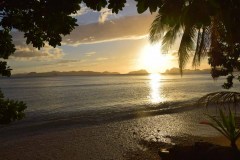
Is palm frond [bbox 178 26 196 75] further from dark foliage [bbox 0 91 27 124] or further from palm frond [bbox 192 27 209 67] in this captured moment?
dark foliage [bbox 0 91 27 124]

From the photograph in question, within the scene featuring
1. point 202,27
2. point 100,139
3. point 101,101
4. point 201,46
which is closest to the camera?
point 202,27

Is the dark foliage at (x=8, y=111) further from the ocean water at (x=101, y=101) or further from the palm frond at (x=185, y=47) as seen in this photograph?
the ocean water at (x=101, y=101)

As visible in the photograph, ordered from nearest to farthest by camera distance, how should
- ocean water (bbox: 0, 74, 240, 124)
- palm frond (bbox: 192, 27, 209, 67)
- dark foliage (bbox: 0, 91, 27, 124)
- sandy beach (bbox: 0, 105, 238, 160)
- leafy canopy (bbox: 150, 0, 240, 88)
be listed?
1. leafy canopy (bbox: 150, 0, 240, 88)
2. dark foliage (bbox: 0, 91, 27, 124)
3. palm frond (bbox: 192, 27, 209, 67)
4. sandy beach (bbox: 0, 105, 238, 160)
5. ocean water (bbox: 0, 74, 240, 124)

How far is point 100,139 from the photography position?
1766 cm

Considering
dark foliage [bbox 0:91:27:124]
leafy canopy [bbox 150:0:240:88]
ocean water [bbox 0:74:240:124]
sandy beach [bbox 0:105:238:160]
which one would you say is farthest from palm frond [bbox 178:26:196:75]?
ocean water [bbox 0:74:240:124]

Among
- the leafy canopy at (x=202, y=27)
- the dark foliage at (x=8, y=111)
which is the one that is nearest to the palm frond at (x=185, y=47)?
the leafy canopy at (x=202, y=27)

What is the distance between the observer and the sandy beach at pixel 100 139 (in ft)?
47.6

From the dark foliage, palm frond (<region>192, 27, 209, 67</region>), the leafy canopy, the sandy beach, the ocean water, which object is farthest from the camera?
the ocean water

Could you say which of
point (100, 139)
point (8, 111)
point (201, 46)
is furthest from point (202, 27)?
point (100, 139)

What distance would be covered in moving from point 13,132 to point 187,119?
12.0 meters

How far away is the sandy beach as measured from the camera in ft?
47.6

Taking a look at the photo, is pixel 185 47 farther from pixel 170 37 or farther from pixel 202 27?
pixel 202 27

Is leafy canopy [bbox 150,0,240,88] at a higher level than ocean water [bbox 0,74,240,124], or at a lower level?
higher

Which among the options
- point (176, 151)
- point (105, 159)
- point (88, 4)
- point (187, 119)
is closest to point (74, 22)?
point (88, 4)
